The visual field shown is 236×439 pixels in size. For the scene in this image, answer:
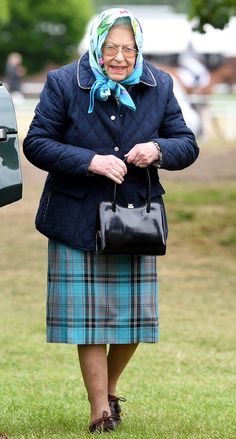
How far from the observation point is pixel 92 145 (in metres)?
5.67

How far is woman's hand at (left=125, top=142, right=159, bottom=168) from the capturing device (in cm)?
555

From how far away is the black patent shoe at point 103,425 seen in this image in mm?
5734

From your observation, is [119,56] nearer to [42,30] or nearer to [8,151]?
[8,151]

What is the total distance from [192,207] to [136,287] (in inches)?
431

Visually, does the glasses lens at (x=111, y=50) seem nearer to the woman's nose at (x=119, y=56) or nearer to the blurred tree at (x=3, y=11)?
the woman's nose at (x=119, y=56)

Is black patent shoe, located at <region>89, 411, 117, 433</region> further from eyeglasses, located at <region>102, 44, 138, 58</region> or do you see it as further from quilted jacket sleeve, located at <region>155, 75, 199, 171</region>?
eyeglasses, located at <region>102, 44, 138, 58</region>

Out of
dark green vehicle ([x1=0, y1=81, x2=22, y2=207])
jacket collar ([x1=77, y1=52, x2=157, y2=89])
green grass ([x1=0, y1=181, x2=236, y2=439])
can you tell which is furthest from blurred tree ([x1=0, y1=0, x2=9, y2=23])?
dark green vehicle ([x1=0, y1=81, x2=22, y2=207])

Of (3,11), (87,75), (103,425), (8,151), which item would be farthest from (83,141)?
(3,11)

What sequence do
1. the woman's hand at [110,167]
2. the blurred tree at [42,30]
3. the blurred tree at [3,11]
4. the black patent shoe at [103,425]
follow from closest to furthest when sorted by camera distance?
1. the woman's hand at [110,167]
2. the black patent shoe at [103,425]
3. the blurred tree at [3,11]
4. the blurred tree at [42,30]

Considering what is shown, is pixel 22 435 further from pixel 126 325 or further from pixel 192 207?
pixel 192 207

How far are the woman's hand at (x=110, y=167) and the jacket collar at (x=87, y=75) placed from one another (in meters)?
0.33

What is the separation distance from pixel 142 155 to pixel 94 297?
2.12 feet

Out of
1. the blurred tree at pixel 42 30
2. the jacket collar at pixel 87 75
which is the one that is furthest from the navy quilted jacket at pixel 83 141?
the blurred tree at pixel 42 30

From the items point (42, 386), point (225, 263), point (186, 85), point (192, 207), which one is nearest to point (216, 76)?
point (186, 85)
